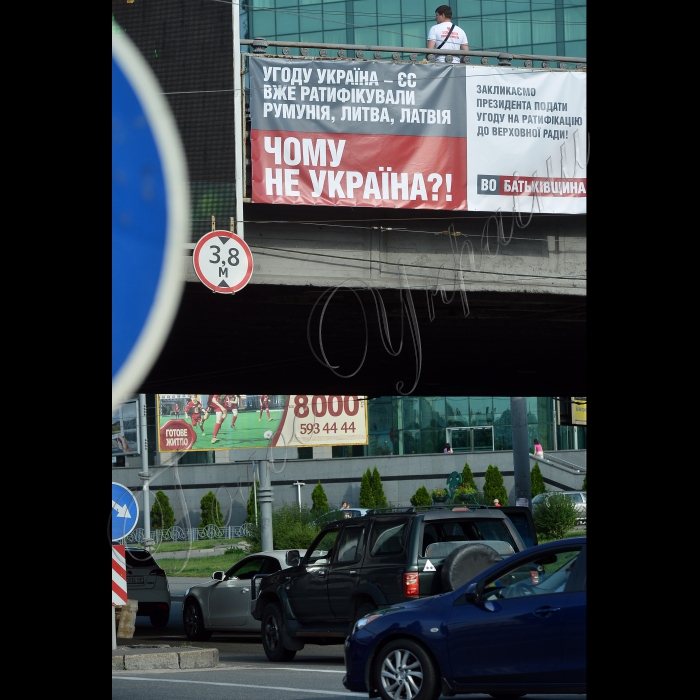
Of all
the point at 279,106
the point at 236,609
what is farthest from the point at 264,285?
the point at 236,609

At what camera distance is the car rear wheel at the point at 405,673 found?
28.2ft

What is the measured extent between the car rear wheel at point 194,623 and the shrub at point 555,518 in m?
18.9

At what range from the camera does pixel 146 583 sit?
20719mm

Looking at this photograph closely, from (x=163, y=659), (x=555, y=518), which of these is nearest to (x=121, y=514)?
(x=163, y=659)

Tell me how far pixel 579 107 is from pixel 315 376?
12.9m

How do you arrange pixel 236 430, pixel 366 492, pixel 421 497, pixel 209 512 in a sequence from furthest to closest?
1. pixel 366 492
2. pixel 209 512
3. pixel 421 497
4. pixel 236 430

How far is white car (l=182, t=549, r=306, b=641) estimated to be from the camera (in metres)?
16.7

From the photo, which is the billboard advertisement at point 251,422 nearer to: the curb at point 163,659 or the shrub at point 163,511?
the shrub at point 163,511

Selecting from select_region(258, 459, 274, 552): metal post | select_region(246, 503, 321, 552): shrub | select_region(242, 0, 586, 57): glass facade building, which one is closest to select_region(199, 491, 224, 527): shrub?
select_region(246, 503, 321, 552): shrub

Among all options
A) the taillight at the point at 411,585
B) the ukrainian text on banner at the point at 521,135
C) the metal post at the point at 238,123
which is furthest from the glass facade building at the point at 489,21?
the taillight at the point at 411,585

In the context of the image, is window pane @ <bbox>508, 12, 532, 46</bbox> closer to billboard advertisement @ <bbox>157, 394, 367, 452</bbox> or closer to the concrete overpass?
billboard advertisement @ <bbox>157, 394, 367, 452</bbox>

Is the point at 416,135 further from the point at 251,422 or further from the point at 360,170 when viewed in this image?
the point at 251,422

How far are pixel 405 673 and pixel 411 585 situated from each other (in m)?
3.13
